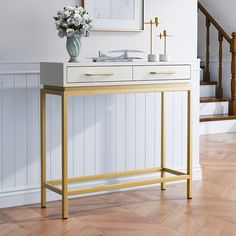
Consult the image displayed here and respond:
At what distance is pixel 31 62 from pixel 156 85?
2.73 feet

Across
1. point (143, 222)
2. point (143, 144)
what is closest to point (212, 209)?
point (143, 222)

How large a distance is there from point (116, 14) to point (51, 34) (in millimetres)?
521

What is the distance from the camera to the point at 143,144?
14.6 ft

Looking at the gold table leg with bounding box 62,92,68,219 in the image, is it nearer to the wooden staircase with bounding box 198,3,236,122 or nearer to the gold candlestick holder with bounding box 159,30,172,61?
the gold candlestick holder with bounding box 159,30,172,61

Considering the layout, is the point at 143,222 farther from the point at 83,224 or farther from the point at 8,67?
the point at 8,67

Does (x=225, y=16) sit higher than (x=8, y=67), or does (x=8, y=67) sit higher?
(x=225, y=16)

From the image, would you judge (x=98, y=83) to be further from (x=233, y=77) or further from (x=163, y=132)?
(x=233, y=77)

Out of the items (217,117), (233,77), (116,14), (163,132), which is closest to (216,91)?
(233,77)

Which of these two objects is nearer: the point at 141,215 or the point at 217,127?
the point at 141,215

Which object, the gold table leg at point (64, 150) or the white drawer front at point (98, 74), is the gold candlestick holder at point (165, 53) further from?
the gold table leg at point (64, 150)

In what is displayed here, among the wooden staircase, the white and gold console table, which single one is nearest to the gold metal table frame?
the white and gold console table

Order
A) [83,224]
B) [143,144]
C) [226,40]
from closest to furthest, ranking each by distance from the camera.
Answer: [83,224] < [143,144] < [226,40]

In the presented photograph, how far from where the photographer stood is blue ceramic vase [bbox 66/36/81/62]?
3760 millimetres

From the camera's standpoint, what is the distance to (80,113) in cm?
414
